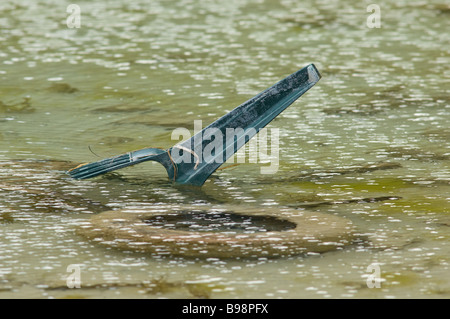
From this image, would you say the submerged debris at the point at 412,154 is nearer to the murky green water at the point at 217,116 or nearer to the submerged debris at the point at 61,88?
the murky green water at the point at 217,116

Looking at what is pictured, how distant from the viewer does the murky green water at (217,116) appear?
6.71 feet

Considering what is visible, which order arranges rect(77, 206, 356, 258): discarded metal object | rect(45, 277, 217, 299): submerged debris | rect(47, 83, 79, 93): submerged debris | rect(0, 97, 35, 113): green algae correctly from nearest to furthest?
rect(45, 277, 217, 299): submerged debris < rect(77, 206, 356, 258): discarded metal object < rect(0, 97, 35, 113): green algae < rect(47, 83, 79, 93): submerged debris

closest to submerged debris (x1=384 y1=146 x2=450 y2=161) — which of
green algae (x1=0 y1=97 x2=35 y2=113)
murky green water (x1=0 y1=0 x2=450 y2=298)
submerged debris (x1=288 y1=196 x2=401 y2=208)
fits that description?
murky green water (x1=0 y1=0 x2=450 y2=298)

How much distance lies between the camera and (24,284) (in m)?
1.96

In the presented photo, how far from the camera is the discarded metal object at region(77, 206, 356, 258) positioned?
219 cm

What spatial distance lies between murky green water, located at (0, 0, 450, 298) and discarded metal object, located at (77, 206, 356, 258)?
0.05 metres

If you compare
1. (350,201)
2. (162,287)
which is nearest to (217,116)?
(350,201)

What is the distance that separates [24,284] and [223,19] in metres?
3.82

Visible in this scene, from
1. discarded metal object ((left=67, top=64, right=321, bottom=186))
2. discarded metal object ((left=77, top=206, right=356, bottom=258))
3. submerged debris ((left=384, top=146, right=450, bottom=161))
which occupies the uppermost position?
discarded metal object ((left=67, top=64, right=321, bottom=186))

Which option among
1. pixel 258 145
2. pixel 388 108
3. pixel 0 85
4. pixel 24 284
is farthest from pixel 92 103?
pixel 24 284

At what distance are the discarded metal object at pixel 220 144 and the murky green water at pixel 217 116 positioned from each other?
0.06 m

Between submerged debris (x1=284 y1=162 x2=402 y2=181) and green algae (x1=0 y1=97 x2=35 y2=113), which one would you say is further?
green algae (x1=0 y1=97 x2=35 y2=113)

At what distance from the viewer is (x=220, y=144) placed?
2.82 m

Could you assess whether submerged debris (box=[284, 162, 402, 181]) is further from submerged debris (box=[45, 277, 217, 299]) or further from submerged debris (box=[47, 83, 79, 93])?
submerged debris (box=[47, 83, 79, 93])
